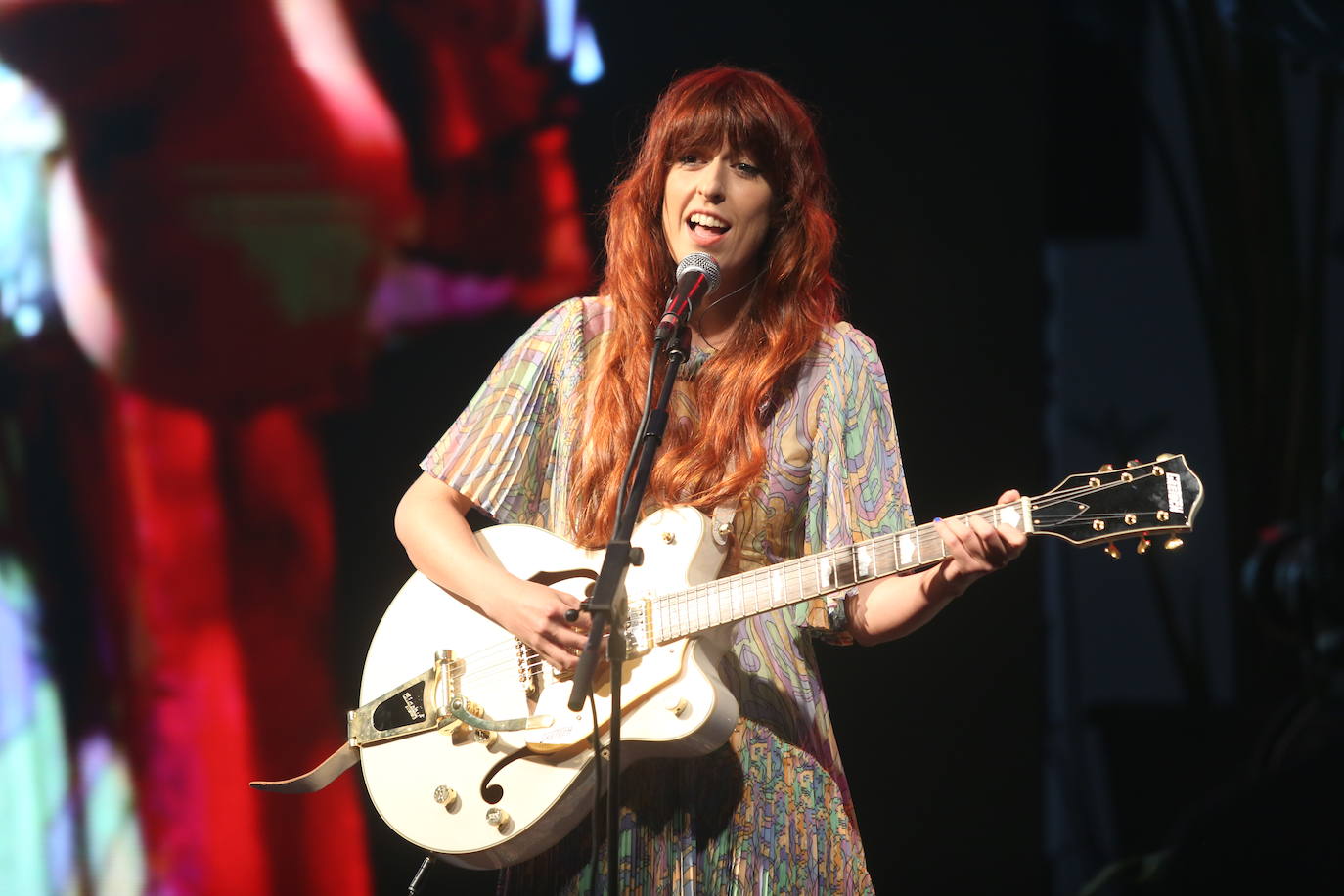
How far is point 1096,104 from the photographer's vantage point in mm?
3930

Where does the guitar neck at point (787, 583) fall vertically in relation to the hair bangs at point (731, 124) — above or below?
below

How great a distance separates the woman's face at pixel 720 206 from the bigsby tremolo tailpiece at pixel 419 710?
2.75 ft

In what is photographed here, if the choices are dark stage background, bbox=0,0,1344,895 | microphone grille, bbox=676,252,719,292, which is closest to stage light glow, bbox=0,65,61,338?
dark stage background, bbox=0,0,1344,895

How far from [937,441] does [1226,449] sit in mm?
890

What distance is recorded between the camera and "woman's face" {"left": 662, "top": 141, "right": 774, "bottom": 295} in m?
2.01

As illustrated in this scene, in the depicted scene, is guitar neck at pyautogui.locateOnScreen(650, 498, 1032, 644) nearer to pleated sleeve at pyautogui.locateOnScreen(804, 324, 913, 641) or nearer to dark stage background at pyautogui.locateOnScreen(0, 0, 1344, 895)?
pleated sleeve at pyautogui.locateOnScreen(804, 324, 913, 641)

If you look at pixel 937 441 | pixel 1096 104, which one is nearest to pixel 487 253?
pixel 937 441

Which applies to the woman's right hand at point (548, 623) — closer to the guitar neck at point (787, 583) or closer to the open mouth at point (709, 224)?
the guitar neck at point (787, 583)

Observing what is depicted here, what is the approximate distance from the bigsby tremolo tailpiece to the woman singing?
16 cm

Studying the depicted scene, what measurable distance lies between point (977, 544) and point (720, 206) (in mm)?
747

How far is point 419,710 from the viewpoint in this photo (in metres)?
1.99

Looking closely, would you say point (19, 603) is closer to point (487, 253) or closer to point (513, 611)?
point (487, 253)

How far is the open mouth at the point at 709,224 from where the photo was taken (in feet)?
6.59

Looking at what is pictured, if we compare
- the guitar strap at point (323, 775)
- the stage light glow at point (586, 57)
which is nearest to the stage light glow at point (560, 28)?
the stage light glow at point (586, 57)
